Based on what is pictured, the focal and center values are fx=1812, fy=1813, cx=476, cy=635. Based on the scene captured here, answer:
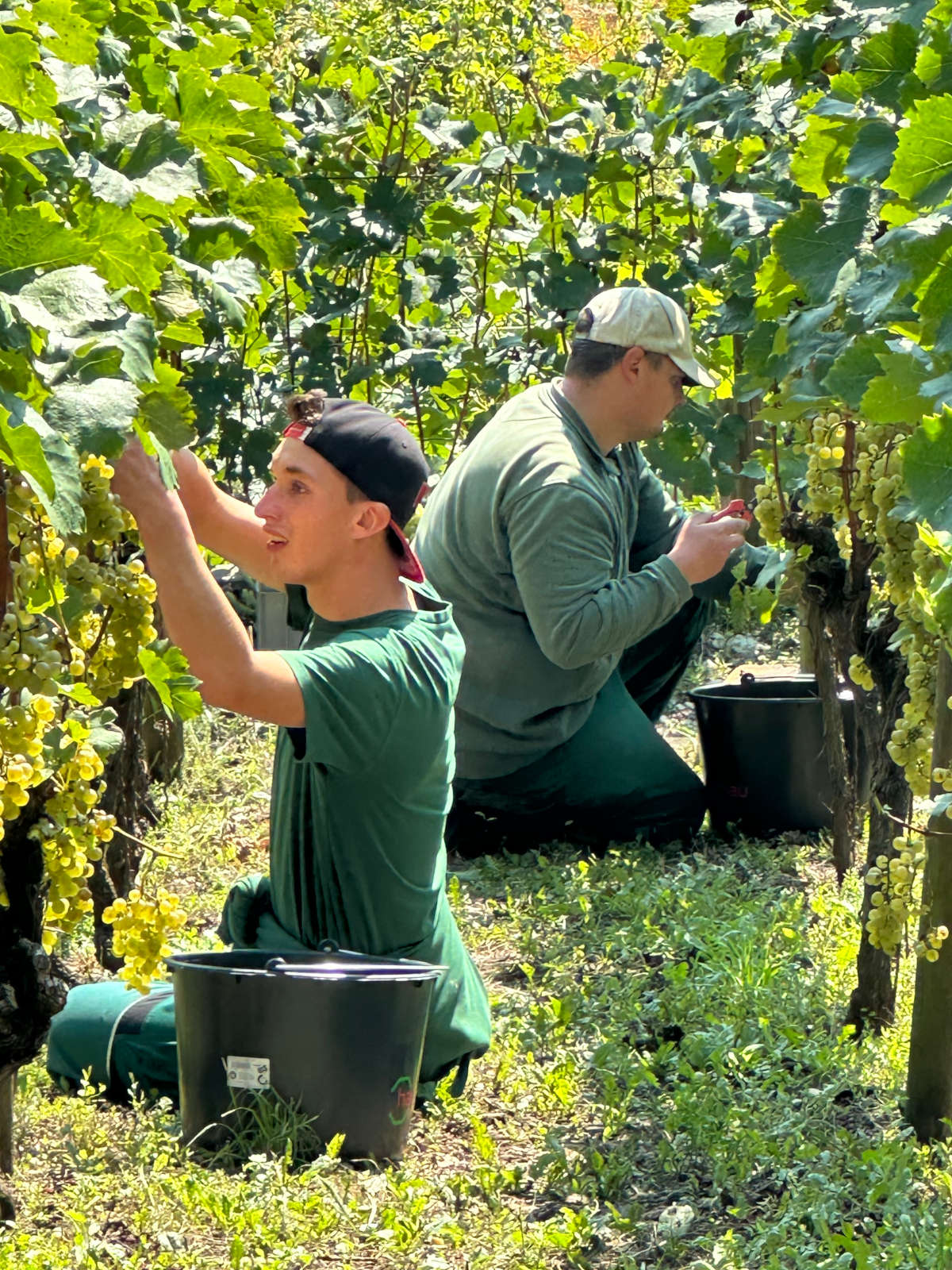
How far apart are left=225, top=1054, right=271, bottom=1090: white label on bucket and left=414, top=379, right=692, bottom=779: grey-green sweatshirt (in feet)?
5.89

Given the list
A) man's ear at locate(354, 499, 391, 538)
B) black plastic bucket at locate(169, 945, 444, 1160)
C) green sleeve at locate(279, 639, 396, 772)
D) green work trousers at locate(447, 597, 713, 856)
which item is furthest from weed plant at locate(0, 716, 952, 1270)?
man's ear at locate(354, 499, 391, 538)

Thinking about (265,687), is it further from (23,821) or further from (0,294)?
(0,294)

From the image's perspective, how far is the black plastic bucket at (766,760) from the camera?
15.5 ft

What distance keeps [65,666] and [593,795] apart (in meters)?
2.82

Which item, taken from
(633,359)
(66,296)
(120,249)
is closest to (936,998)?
(120,249)

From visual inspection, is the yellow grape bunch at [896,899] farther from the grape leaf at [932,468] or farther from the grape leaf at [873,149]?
the grape leaf at [932,468]

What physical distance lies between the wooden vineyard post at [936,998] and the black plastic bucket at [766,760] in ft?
6.13

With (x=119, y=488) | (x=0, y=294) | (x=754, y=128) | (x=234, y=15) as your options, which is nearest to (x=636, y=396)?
(x=754, y=128)

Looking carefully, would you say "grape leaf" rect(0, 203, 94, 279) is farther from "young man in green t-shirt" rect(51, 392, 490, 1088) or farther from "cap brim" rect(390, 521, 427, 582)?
"cap brim" rect(390, 521, 427, 582)

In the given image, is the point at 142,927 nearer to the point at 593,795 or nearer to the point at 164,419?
the point at 164,419

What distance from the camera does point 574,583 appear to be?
14.0 feet

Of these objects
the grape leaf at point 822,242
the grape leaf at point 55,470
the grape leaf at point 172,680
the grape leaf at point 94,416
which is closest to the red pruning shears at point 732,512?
the grape leaf at point 822,242

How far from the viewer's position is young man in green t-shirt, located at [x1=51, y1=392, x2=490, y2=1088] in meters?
2.76

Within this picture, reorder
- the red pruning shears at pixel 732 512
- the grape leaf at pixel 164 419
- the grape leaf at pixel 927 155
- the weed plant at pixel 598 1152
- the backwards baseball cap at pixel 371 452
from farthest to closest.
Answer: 1. the red pruning shears at pixel 732 512
2. the backwards baseball cap at pixel 371 452
3. the weed plant at pixel 598 1152
4. the grape leaf at pixel 164 419
5. the grape leaf at pixel 927 155
